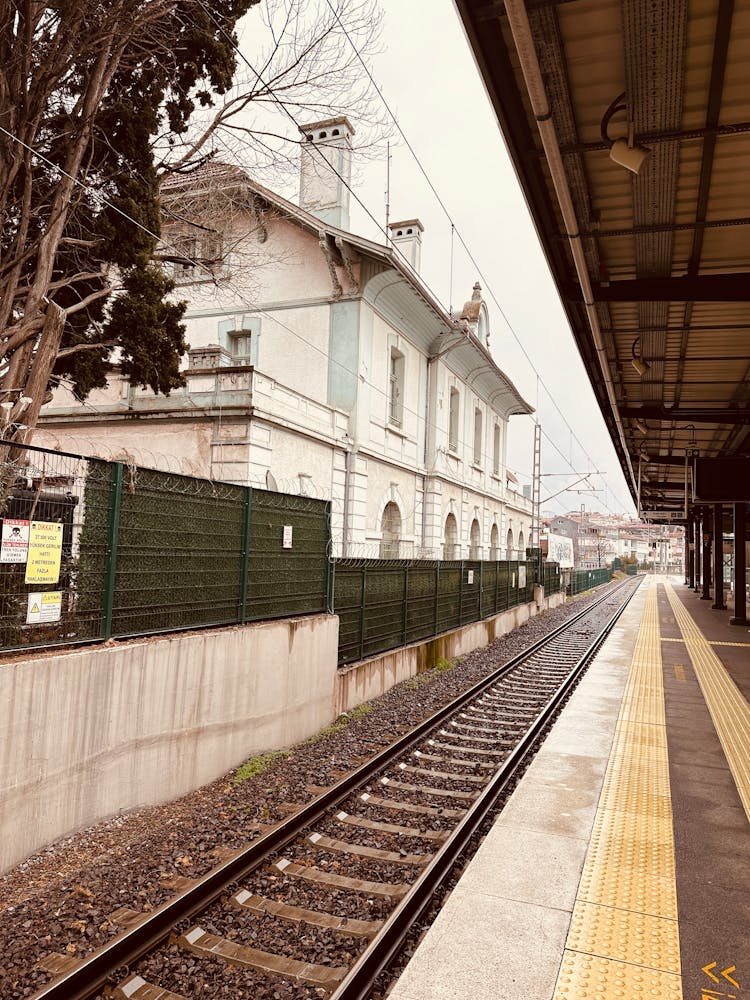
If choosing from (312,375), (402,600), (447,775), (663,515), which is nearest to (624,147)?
(447,775)

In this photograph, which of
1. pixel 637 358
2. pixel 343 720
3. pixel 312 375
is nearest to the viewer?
pixel 343 720

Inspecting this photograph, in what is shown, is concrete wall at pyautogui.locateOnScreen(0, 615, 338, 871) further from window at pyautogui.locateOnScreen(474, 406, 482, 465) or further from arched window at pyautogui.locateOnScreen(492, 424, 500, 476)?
arched window at pyautogui.locateOnScreen(492, 424, 500, 476)

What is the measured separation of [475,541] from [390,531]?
365 inches

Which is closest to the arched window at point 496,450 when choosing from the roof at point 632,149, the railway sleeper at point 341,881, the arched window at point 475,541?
the arched window at point 475,541

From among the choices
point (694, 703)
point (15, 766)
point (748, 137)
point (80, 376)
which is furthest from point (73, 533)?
point (694, 703)

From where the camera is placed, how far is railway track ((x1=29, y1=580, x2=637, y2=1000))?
3.96 meters

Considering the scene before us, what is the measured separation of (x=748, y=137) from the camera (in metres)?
5.62

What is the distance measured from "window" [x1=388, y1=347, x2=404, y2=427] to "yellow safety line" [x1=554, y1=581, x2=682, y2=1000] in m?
16.0

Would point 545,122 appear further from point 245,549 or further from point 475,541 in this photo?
point 475,541

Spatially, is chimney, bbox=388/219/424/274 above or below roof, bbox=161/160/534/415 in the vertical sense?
above

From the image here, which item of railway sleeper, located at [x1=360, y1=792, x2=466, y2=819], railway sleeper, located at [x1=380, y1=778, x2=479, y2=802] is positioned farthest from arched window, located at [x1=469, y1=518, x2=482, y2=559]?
railway sleeper, located at [x1=360, y1=792, x2=466, y2=819]

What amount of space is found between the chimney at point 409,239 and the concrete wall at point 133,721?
20481 millimetres

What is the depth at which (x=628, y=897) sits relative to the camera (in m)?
4.55

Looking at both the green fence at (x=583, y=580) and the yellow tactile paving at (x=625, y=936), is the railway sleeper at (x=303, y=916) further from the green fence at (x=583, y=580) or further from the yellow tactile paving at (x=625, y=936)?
the green fence at (x=583, y=580)
